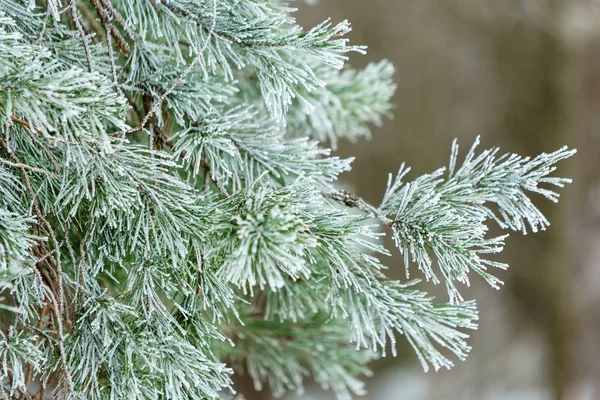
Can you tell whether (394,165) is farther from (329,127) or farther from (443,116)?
(329,127)

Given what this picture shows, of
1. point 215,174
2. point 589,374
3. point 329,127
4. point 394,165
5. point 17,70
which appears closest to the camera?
point 17,70

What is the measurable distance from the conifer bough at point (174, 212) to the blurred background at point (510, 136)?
128 centimetres

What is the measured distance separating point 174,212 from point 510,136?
149 centimetres

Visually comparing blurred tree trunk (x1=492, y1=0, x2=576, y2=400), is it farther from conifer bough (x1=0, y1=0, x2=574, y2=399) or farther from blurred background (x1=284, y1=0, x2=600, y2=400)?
conifer bough (x1=0, y1=0, x2=574, y2=399)

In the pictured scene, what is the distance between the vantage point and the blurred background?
5.11 feet

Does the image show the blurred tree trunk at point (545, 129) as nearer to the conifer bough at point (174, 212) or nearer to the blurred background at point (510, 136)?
the blurred background at point (510, 136)

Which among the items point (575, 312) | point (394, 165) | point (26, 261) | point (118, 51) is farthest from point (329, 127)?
Result: point (575, 312)

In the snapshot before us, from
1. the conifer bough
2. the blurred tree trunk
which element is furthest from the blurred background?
the conifer bough

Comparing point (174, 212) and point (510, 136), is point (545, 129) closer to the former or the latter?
point (510, 136)

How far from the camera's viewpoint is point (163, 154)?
12.6 inches

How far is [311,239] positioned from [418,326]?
0.14 metres

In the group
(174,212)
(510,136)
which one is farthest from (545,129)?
(174,212)

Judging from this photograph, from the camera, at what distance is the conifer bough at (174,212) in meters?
0.28

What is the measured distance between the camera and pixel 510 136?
160 centimetres
